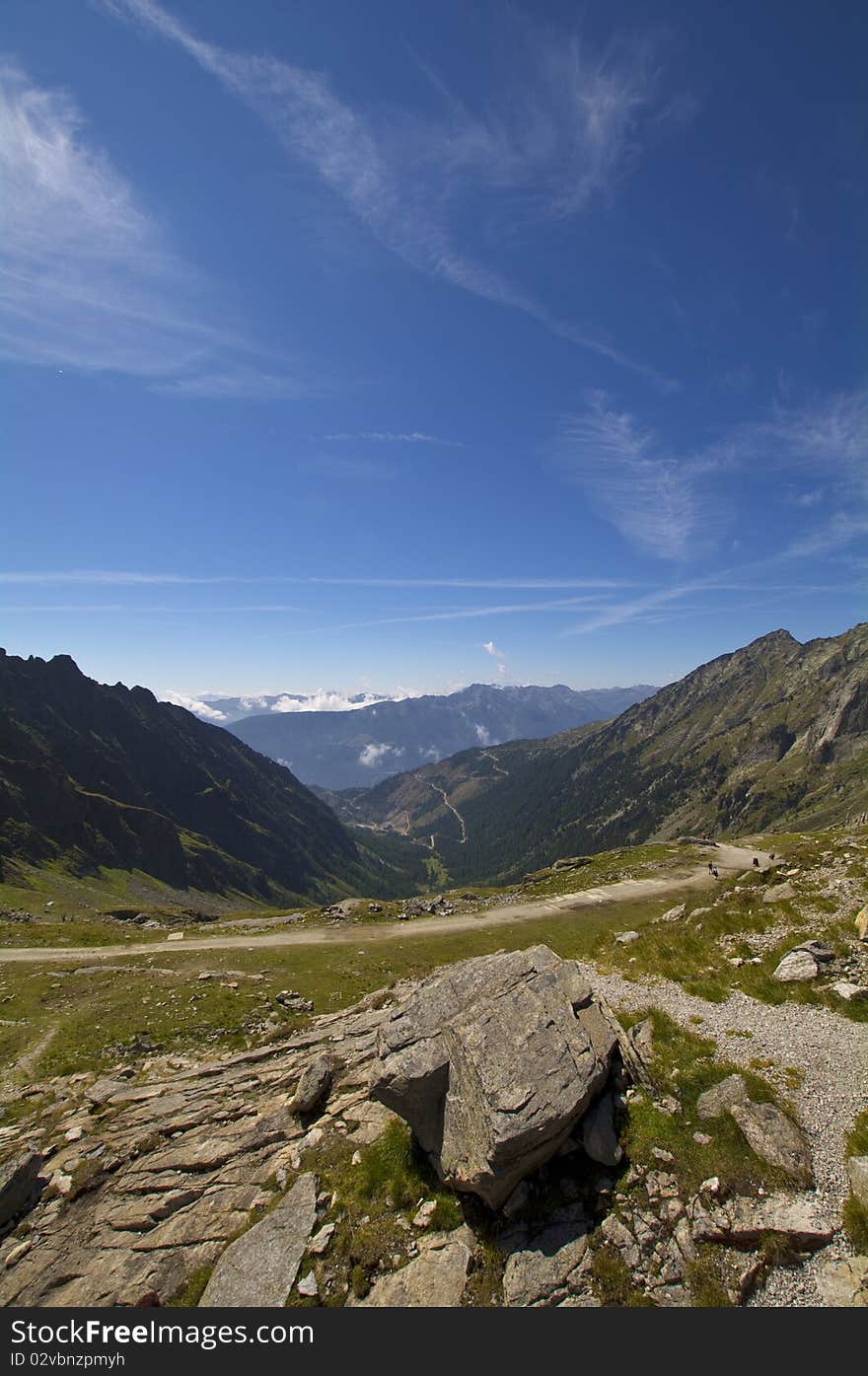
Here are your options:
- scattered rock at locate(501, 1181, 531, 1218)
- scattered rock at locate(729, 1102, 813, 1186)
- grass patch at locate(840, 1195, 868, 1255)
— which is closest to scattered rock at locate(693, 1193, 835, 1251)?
grass patch at locate(840, 1195, 868, 1255)

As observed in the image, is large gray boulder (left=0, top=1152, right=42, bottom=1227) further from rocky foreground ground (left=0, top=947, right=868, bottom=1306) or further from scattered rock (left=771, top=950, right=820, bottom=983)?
scattered rock (left=771, top=950, right=820, bottom=983)

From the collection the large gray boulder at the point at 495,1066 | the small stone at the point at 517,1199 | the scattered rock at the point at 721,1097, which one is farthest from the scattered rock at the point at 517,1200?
the scattered rock at the point at 721,1097

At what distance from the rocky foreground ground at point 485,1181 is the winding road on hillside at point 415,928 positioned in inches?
1515

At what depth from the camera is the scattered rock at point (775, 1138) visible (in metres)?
11.0

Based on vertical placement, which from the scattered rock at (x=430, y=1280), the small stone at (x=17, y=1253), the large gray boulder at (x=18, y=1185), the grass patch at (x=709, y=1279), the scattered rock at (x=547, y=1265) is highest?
the grass patch at (x=709, y=1279)

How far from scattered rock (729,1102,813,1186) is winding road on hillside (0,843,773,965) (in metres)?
48.8

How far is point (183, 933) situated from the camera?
6256 cm

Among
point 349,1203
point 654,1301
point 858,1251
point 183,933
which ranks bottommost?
point 183,933

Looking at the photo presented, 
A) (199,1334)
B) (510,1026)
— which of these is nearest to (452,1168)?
(510,1026)

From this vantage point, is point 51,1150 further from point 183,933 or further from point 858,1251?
point 183,933

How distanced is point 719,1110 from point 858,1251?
335 cm

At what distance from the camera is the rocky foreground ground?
33.6 ft

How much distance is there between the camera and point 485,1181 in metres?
11.6

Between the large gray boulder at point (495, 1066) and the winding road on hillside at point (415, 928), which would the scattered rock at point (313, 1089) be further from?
the winding road on hillside at point (415, 928)
